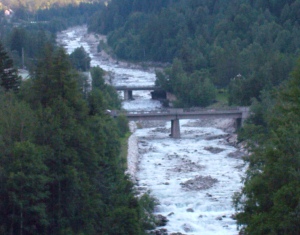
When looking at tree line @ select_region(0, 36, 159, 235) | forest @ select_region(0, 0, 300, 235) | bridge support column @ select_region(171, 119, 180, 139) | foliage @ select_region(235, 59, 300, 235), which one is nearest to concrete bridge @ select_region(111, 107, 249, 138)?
bridge support column @ select_region(171, 119, 180, 139)

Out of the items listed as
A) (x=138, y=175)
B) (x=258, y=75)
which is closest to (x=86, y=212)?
(x=138, y=175)

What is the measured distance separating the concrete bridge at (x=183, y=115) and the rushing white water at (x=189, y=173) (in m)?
1.12

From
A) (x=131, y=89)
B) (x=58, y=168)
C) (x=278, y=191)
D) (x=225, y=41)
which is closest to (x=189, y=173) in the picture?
(x=58, y=168)

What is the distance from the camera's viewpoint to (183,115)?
156 feet

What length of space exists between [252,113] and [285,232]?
27.8 m

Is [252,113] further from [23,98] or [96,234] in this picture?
[96,234]

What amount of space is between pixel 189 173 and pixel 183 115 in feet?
37.0

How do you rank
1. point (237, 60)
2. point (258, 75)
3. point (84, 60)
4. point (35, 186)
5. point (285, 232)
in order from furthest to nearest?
1. point (84, 60)
2. point (237, 60)
3. point (258, 75)
4. point (35, 186)
5. point (285, 232)

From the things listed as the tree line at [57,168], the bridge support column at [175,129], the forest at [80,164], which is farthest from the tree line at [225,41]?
the tree line at [57,168]

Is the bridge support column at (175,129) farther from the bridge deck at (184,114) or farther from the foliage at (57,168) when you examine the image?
the foliage at (57,168)

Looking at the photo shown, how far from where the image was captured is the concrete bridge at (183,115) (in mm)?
47375

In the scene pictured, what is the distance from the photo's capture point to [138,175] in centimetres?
3662

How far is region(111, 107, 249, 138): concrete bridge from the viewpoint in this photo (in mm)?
47375

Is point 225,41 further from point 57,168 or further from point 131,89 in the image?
point 57,168
